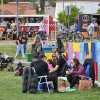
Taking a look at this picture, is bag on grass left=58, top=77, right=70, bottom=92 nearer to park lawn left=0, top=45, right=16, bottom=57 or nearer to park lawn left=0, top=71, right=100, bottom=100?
park lawn left=0, top=71, right=100, bottom=100

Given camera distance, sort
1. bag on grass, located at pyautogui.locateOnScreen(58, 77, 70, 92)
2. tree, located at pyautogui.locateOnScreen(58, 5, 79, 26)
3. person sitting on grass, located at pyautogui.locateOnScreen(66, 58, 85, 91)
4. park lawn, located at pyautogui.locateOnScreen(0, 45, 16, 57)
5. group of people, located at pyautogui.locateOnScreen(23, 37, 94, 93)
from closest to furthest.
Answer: group of people, located at pyautogui.locateOnScreen(23, 37, 94, 93) → bag on grass, located at pyautogui.locateOnScreen(58, 77, 70, 92) → person sitting on grass, located at pyautogui.locateOnScreen(66, 58, 85, 91) → park lawn, located at pyautogui.locateOnScreen(0, 45, 16, 57) → tree, located at pyautogui.locateOnScreen(58, 5, 79, 26)

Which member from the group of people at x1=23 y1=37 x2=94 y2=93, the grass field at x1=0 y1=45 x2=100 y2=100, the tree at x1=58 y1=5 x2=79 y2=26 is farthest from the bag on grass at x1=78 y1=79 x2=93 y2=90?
the tree at x1=58 y1=5 x2=79 y2=26

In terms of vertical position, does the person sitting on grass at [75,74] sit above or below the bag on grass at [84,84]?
above

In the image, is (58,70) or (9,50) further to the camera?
(9,50)

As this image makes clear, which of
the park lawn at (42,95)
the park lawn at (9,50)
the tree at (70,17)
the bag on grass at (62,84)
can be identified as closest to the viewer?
the park lawn at (42,95)

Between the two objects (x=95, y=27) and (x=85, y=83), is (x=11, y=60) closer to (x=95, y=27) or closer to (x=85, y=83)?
(x=85, y=83)

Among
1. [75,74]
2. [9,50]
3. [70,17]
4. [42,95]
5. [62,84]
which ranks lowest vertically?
[9,50]

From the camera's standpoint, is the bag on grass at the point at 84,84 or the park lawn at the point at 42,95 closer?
the park lawn at the point at 42,95

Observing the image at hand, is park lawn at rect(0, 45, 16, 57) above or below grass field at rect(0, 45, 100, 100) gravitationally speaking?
below

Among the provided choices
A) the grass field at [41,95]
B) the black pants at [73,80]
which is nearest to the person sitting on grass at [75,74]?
the black pants at [73,80]

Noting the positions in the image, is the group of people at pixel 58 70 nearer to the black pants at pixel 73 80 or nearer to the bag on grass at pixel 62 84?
the black pants at pixel 73 80

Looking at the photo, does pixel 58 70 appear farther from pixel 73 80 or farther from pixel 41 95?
pixel 41 95

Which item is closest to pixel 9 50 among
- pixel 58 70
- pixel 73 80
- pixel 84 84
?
pixel 58 70

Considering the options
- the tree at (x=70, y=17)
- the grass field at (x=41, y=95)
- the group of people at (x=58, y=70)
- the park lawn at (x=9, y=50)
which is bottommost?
the park lawn at (x=9, y=50)
